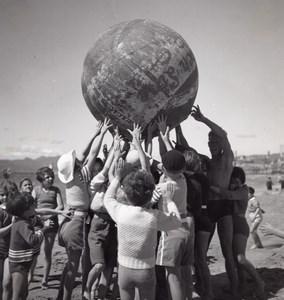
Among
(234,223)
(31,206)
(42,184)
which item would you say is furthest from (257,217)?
(31,206)

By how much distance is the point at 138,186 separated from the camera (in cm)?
305

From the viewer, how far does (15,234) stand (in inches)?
156

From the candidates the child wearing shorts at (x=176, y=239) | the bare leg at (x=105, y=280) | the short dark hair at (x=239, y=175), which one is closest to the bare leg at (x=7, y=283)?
the bare leg at (x=105, y=280)

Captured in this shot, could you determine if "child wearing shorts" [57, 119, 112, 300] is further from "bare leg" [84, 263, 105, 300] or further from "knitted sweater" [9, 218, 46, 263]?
"knitted sweater" [9, 218, 46, 263]

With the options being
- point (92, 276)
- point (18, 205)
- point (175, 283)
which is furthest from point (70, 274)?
point (175, 283)

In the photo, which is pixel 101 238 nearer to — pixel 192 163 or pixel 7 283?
pixel 7 283

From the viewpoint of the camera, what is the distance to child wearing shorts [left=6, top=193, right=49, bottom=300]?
12.8ft

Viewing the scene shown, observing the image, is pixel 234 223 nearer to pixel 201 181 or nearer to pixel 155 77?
pixel 201 181

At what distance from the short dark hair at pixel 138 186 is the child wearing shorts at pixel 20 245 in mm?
1486

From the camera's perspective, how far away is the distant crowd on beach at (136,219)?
3.17m

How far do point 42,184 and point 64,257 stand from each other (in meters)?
2.17

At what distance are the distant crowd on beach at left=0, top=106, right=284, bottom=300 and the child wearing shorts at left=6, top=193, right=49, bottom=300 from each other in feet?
0.04

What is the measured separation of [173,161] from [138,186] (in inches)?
31.1

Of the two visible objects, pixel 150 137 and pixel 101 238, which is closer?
pixel 101 238
